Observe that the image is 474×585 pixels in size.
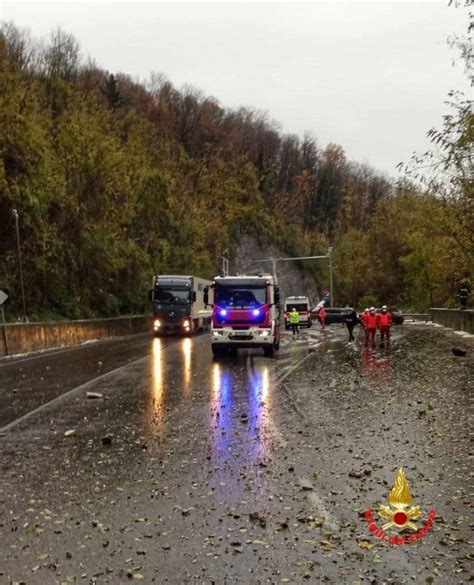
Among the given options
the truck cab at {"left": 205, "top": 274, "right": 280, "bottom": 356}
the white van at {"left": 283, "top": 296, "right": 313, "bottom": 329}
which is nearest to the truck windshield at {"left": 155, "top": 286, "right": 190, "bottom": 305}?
the white van at {"left": 283, "top": 296, "right": 313, "bottom": 329}

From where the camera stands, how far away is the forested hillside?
4106 centimetres

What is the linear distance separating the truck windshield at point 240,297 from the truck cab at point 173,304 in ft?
57.4

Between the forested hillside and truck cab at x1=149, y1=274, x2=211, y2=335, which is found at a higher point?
the forested hillside

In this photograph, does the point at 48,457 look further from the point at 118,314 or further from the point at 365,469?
the point at 118,314

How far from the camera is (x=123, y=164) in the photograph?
176 feet

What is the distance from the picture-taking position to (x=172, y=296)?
4184 cm

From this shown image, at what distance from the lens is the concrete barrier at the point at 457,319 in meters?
36.2

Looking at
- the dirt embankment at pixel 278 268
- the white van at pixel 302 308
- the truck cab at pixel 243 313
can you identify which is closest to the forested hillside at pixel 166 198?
the dirt embankment at pixel 278 268

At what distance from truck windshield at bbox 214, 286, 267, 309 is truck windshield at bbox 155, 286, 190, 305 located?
1761cm

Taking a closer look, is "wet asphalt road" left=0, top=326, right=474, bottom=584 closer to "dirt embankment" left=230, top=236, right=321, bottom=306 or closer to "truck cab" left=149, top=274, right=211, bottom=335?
"truck cab" left=149, top=274, right=211, bottom=335

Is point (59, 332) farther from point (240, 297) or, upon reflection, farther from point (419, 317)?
point (419, 317)

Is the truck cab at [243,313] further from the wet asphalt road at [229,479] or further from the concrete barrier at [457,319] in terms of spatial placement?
the concrete barrier at [457,319]

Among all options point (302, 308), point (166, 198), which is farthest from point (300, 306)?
point (166, 198)

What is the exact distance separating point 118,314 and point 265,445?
45854mm
